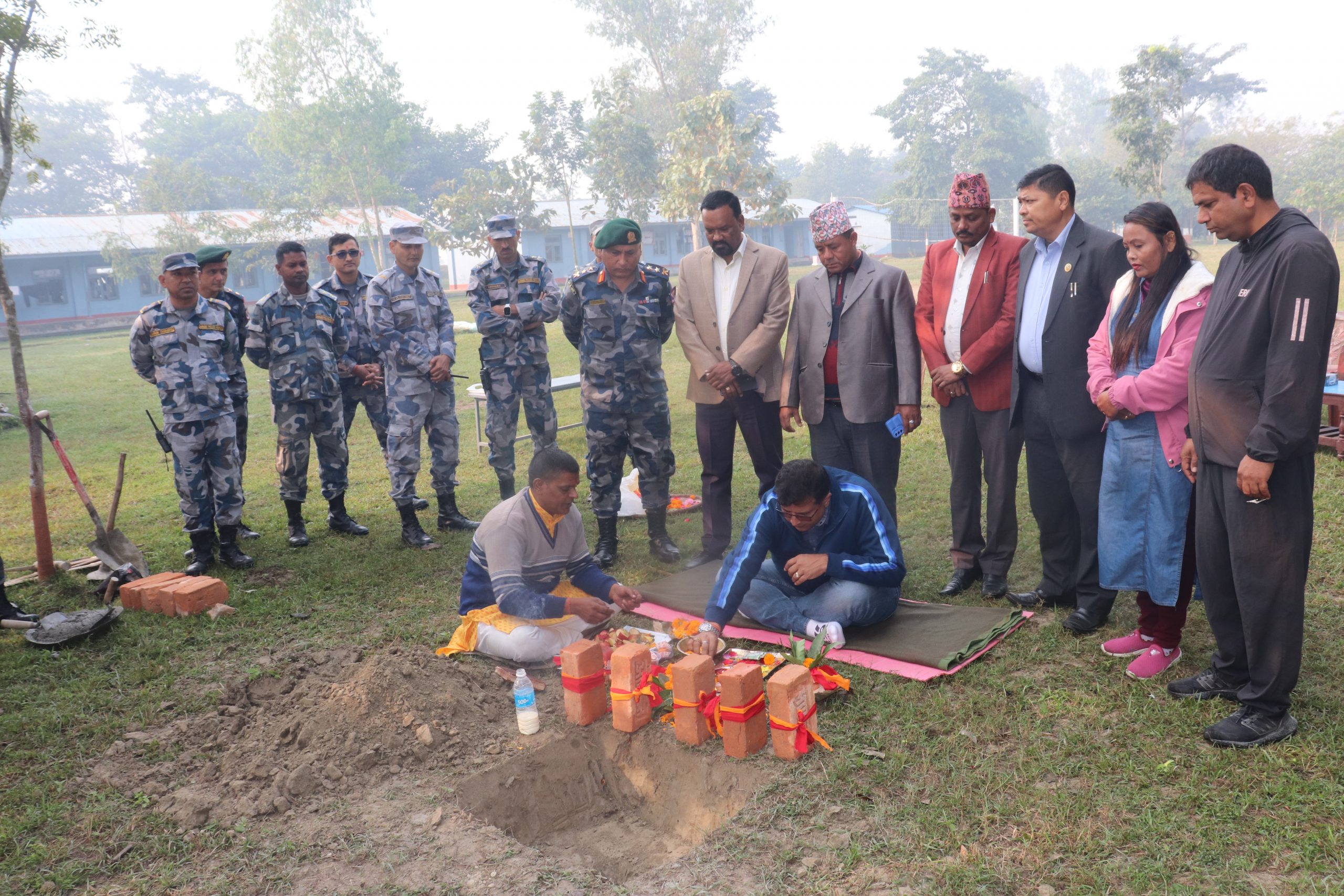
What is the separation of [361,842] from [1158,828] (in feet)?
8.83

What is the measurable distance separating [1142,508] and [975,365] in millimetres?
1225

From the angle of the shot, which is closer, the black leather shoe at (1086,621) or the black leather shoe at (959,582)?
the black leather shoe at (1086,621)

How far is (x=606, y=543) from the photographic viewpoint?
21.2 feet

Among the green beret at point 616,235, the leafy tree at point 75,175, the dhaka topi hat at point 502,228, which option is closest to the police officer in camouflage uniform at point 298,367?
the dhaka topi hat at point 502,228

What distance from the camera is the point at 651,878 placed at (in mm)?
3086

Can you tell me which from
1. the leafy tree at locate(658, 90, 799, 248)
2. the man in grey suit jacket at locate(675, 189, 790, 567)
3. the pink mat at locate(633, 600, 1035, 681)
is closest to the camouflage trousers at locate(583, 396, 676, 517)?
the man in grey suit jacket at locate(675, 189, 790, 567)

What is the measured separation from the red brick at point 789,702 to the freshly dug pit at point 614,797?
0.15 m

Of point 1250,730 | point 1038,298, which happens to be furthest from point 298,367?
point 1250,730

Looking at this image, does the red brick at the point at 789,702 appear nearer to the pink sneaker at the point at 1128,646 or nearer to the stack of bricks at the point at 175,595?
the pink sneaker at the point at 1128,646

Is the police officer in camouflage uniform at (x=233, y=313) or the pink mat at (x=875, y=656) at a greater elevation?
the police officer in camouflage uniform at (x=233, y=313)

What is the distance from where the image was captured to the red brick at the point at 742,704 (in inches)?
144

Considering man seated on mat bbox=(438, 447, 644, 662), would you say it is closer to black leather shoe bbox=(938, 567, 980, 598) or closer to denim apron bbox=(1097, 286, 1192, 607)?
black leather shoe bbox=(938, 567, 980, 598)

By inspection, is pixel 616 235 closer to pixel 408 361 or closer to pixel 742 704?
pixel 408 361

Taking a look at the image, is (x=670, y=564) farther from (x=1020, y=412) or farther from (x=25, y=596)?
(x=25, y=596)
